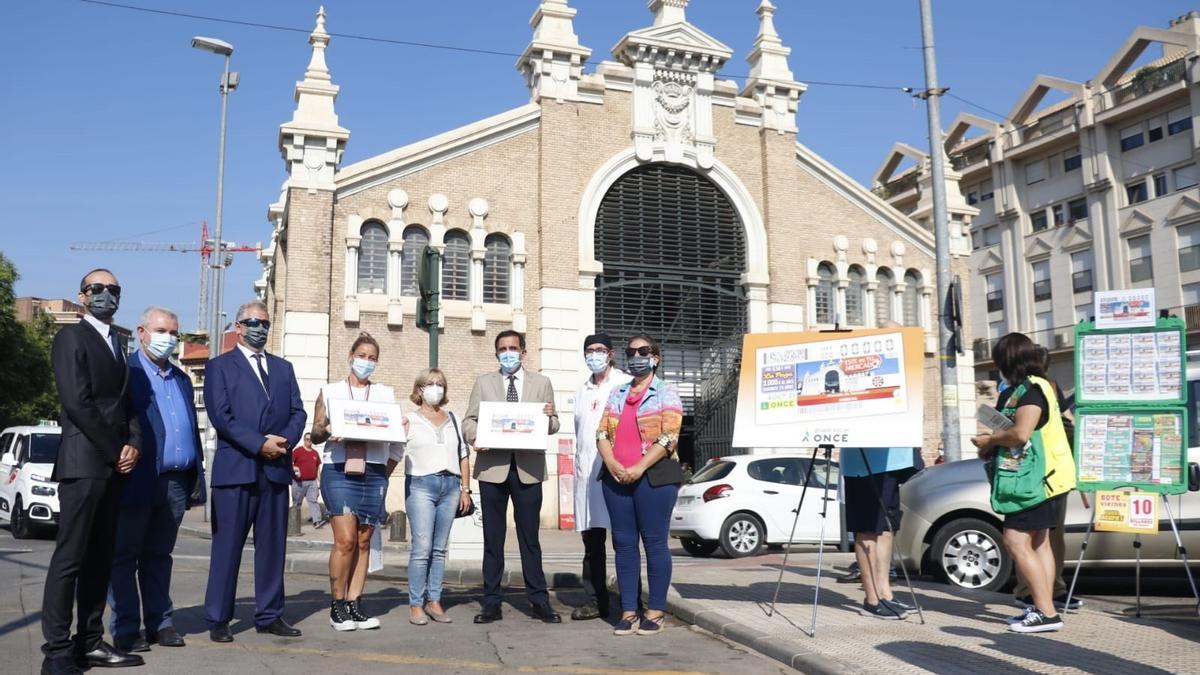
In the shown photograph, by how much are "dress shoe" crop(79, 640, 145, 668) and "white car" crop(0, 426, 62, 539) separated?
1129 centimetres

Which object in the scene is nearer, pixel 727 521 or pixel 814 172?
pixel 727 521

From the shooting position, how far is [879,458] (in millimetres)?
7812

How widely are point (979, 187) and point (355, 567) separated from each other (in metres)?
48.1

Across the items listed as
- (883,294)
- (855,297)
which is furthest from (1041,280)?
(855,297)

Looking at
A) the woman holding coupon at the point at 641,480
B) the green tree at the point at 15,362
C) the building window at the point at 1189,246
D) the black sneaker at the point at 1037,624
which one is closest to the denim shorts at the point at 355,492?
the woman holding coupon at the point at 641,480

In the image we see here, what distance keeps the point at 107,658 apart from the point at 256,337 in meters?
2.19

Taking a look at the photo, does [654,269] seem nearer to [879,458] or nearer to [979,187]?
[879,458]

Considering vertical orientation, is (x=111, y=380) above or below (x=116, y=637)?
above

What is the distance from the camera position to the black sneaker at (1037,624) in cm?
676

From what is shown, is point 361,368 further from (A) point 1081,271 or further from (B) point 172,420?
(A) point 1081,271

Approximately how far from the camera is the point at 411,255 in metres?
22.1

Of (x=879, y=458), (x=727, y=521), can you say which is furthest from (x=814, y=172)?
(x=879, y=458)

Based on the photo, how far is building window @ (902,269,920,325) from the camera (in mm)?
26906

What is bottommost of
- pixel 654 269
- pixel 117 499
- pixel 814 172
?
pixel 117 499
